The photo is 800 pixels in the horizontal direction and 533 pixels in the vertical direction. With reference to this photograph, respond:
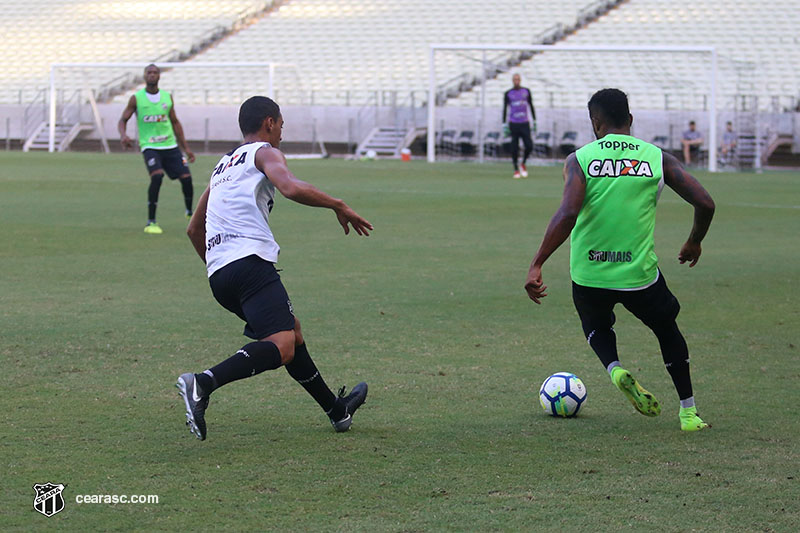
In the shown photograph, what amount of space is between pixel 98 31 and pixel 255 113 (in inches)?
1730

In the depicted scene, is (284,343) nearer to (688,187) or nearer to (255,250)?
(255,250)

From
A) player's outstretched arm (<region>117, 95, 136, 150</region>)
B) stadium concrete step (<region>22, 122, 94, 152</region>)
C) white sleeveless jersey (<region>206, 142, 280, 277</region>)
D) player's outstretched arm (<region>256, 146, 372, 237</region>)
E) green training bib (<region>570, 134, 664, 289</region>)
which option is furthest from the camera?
stadium concrete step (<region>22, 122, 94, 152</region>)

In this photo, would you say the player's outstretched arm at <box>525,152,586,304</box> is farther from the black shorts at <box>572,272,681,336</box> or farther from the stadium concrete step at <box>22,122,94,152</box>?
the stadium concrete step at <box>22,122,94,152</box>

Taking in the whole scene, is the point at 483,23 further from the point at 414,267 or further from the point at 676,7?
the point at 414,267

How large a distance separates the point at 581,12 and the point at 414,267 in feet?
106

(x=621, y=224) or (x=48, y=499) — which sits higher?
(x=621, y=224)

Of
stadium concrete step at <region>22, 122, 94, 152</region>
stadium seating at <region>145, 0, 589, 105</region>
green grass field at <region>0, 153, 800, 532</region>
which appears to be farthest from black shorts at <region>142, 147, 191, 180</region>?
stadium concrete step at <region>22, 122, 94, 152</region>

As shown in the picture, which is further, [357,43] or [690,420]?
[357,43]

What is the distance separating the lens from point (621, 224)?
5559mm

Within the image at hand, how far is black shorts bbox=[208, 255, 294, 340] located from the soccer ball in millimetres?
1449

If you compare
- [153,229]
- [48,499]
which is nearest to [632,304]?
[48,499]

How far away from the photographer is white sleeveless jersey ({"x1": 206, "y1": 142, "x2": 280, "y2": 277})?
17.0ft

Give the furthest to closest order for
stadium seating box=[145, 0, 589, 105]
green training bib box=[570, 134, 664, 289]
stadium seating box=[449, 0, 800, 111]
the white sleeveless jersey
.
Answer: stadium seating box=[145, 0, 589, 105] < stadium seating box=[449, 0, 800, 111] < green training bib box=[570, 134, 664, 289] < the white sleeveless jersey

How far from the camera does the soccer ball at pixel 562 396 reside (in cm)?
582
